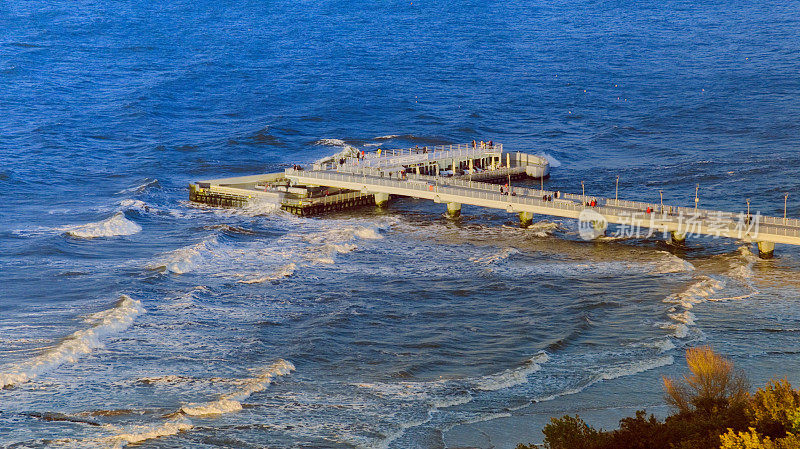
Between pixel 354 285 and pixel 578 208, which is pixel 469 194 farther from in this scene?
pixel 354 285

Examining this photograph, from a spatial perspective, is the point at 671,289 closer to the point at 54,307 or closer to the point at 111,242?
the point at 54,307

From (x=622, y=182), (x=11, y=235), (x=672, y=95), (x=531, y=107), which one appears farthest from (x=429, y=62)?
(x=11, y=235)

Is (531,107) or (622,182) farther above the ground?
(531,107)

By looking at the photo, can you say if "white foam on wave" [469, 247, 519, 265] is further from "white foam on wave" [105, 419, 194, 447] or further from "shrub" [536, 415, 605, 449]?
"shrub" [536, 415, 605, 449]

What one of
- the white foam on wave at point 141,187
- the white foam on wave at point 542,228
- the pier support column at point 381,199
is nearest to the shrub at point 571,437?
the white foam on wave at point 542,228

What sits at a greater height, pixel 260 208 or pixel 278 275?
pixel 260 208

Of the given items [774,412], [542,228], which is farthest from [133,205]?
[774,412]

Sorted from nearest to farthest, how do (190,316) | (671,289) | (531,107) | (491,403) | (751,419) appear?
(751,419) < (491,403) < (190,316) < (671,289) < (531,107)
